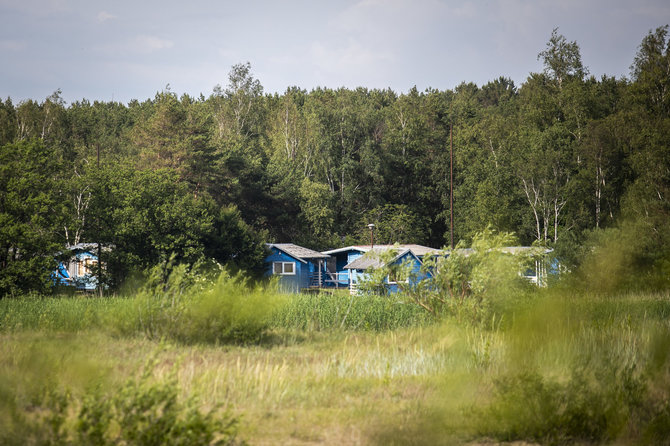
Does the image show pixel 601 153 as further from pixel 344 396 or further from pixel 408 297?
pixel 344 396

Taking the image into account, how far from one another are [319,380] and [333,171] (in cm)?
4918

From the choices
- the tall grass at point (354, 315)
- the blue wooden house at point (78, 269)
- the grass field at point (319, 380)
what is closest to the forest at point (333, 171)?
the blue wooden house at point (78, 269)

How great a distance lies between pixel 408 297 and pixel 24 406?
Answer: 36.6 feet

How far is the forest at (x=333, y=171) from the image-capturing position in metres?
30.6

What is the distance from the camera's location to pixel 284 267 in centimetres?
4269

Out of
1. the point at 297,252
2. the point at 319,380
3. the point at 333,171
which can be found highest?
the point at 333,171

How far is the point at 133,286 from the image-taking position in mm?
30141

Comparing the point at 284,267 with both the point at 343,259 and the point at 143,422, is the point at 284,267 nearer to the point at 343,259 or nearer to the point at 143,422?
the point at 343,259

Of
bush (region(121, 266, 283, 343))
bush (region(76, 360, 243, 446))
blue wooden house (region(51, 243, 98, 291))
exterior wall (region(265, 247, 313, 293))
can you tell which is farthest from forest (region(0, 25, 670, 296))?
bush (region(76, 360, 243, 446))

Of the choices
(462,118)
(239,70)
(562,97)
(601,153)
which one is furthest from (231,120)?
(601,153)

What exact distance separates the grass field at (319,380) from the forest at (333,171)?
5868 mm

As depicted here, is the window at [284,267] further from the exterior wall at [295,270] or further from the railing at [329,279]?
the railing at [329,279]

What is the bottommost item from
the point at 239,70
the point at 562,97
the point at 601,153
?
the point at 601,153

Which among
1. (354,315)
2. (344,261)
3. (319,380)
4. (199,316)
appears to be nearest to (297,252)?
(344,261)
